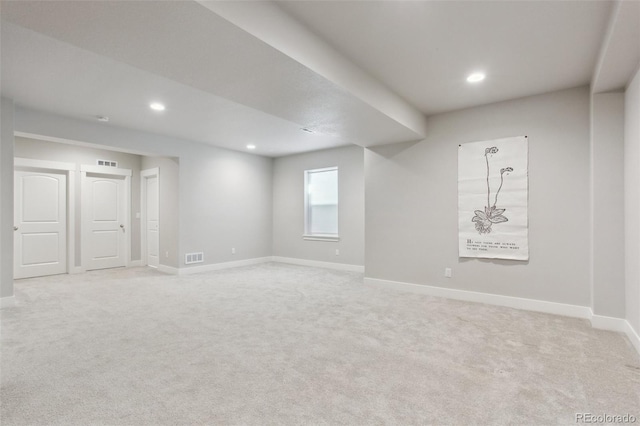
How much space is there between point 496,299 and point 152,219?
6.78 meters

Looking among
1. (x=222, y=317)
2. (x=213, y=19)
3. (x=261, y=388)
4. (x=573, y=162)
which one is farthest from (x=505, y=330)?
(x=213, y=19)

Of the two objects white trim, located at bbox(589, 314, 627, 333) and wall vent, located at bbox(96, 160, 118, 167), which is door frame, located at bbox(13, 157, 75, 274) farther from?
white trim, located at bbox(589, 314, 627, 333)

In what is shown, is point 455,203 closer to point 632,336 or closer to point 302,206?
point 632,336

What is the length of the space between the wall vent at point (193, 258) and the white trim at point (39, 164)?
2872 mm

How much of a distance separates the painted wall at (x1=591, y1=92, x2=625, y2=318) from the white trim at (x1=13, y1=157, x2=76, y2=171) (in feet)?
27.1

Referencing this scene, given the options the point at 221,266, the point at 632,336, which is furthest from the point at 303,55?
the point at 221,266

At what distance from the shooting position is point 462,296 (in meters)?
4.21

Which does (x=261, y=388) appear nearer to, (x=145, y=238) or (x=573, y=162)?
(x=573, y=162)

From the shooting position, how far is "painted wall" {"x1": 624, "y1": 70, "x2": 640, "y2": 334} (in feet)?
8.73

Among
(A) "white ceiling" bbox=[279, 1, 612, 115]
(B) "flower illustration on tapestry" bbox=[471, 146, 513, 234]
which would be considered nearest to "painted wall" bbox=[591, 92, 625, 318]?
(A) "white ceiling" bbox=[279, 1, 612, 115]

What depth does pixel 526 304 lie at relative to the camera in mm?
3775

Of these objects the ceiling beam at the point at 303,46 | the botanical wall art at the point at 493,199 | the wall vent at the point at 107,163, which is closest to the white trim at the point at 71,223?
the wall vent at the point at 107,163

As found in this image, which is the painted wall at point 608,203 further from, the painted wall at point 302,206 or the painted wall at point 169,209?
the painted wall at point 169,209

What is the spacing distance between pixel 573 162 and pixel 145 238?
7.90 m
